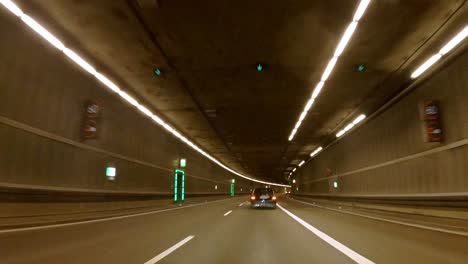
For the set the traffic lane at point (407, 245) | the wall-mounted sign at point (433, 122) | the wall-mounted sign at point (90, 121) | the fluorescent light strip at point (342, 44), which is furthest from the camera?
the wall-mounted sign at point (90, 121)

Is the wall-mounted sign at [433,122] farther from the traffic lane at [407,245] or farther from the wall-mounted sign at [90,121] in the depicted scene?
the wall-mounted sign at [90,121]

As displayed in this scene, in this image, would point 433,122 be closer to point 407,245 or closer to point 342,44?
point 342,44

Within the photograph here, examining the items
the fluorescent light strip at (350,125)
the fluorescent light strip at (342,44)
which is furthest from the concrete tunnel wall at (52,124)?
the fluorescent light strip at (350,125)

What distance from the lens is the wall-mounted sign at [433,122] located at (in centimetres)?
1403

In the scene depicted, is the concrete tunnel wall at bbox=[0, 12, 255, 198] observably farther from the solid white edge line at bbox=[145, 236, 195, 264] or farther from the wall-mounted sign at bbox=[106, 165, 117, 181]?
the solid white edge line at bbox=[145, 236, 195, 264]

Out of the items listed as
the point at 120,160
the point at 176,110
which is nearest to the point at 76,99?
the point at 120,160

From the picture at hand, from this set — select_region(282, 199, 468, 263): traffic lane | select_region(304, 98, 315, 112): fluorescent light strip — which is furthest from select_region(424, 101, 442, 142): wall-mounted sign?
select_region(304, 98, 315, 112): fluorescent light strip

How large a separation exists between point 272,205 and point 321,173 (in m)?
18.3

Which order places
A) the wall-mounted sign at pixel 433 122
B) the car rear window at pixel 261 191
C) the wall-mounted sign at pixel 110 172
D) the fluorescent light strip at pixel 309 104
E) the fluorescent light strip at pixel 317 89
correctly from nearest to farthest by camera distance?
1. the wall-mounted sign at pixel 433 122
2. the wall-mounted sign at pixel 110 172
3. the fluorescent light strip at pixel 317 89
4. the fluorescent light strip at pixel 309 104
5. the car rear window at pixel 261 191

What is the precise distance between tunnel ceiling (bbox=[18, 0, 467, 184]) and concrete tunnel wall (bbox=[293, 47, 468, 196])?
4.35 feet

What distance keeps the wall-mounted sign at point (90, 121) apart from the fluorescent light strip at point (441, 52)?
13.8 m

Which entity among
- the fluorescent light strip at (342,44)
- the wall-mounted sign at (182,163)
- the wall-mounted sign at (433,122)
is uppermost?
the fluorescent light strip at (342,44)

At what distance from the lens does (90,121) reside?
1594 centimetres

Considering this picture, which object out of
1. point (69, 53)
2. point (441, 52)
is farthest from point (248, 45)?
point (441, 52)
